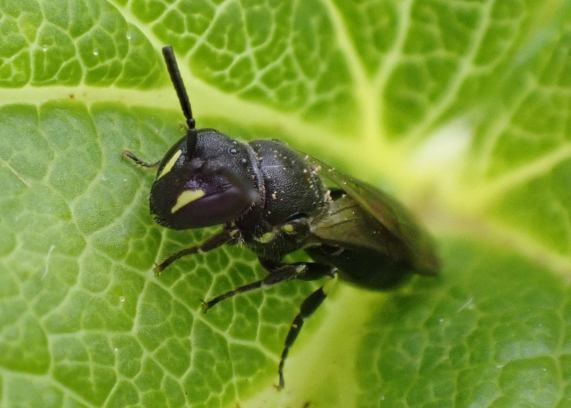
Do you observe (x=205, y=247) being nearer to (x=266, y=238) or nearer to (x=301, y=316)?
(x=266, y=238)

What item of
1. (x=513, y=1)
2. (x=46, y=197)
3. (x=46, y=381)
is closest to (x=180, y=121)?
(x=46, y=197)

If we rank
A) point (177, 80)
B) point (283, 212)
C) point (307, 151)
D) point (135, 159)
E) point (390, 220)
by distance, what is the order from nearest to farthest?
point (177, 80), point (135, 159), point (283, 212), point (390, 220), point (307, 151)

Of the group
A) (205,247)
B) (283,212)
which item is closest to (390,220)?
(283,212)

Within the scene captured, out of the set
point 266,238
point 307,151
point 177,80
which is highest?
point 177,80

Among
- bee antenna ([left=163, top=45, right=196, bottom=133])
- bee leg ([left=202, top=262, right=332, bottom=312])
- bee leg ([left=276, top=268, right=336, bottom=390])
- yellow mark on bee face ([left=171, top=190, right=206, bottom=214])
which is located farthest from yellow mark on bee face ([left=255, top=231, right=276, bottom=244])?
bee antenna ([left=163, top=45, right=196, bottom=133])

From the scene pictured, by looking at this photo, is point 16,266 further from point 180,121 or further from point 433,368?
point 433,368

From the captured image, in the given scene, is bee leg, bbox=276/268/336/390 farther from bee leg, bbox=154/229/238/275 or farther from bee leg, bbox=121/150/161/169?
bee leg, bbox=121/150/161/169
